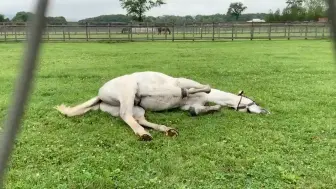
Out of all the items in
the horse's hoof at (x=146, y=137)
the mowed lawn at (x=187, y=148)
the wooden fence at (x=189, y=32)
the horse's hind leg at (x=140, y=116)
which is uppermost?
the wooden fence at (x=189, y=32)

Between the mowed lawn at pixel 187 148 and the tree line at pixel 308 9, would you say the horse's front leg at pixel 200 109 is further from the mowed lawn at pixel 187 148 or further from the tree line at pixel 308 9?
the tree line at pixel 308 9

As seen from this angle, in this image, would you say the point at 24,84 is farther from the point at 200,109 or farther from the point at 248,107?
the point at 248,107

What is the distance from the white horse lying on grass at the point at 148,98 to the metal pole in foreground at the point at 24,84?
390 cm

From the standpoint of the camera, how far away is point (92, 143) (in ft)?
12.2

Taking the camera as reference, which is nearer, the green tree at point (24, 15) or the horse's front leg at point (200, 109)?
the green tree at point (24, 15)

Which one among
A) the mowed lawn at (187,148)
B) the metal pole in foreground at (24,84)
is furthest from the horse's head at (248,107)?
the metal pole in foreground at (24,84)

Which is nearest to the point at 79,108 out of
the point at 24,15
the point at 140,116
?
the point at 140,116

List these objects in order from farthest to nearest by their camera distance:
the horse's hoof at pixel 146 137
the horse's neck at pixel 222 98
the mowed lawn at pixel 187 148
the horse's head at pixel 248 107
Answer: the horse's neck at pixel 222 98 < the horse's head at pixel 248 107 < the horse's hoof at pixel 146 137 < the mowed lawn at pixel 187 148

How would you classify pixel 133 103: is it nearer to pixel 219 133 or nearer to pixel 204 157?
pixel 219 133

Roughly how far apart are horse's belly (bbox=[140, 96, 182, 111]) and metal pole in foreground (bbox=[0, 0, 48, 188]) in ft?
14.1

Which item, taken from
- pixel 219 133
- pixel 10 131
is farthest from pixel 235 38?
pixel 10 131

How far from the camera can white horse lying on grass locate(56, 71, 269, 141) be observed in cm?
458

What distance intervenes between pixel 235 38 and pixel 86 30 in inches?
289

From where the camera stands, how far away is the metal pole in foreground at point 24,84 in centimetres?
43
